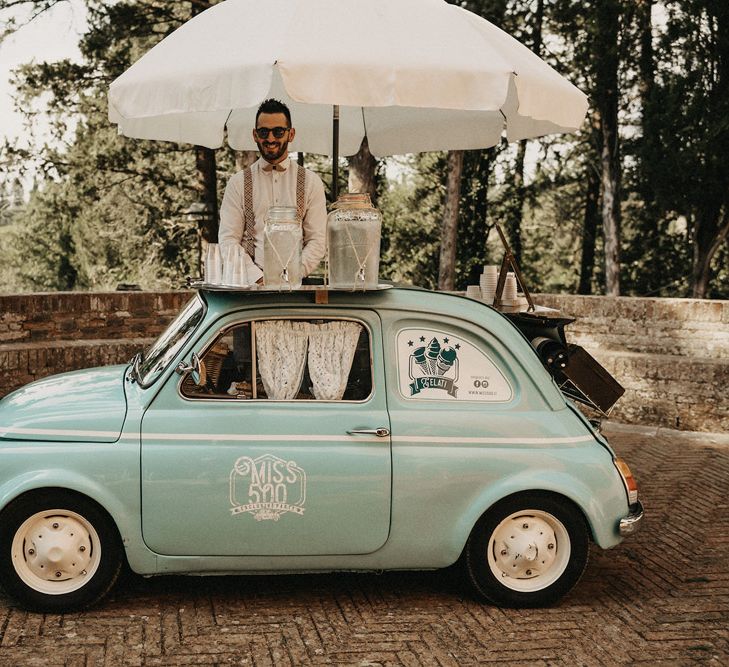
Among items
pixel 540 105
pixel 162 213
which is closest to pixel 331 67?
pixel 540 105

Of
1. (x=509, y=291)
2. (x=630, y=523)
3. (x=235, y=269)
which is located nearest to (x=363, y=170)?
(x=509, y=291)

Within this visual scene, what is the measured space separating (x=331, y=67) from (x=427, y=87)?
484 mm

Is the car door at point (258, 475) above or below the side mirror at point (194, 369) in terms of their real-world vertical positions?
below

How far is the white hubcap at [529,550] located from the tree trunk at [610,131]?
16.0 m

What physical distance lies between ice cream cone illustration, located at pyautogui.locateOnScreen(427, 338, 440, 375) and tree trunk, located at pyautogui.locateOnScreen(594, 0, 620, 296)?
15690 millimetres

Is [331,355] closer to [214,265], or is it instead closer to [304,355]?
[304,355]

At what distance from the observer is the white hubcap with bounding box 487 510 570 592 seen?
4.53 m

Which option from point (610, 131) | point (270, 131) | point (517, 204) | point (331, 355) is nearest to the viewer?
point (331, 355)

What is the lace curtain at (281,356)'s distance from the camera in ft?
15.0

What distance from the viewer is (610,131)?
66.4ft

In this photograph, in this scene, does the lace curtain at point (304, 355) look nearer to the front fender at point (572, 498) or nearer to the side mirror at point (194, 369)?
the side mirror at point (194, 369)

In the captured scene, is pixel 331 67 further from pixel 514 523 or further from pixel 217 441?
pixel 514 523

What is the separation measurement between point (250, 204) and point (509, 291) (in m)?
1.70

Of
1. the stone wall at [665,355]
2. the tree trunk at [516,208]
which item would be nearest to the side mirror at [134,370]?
the stone wall at [665,355]
